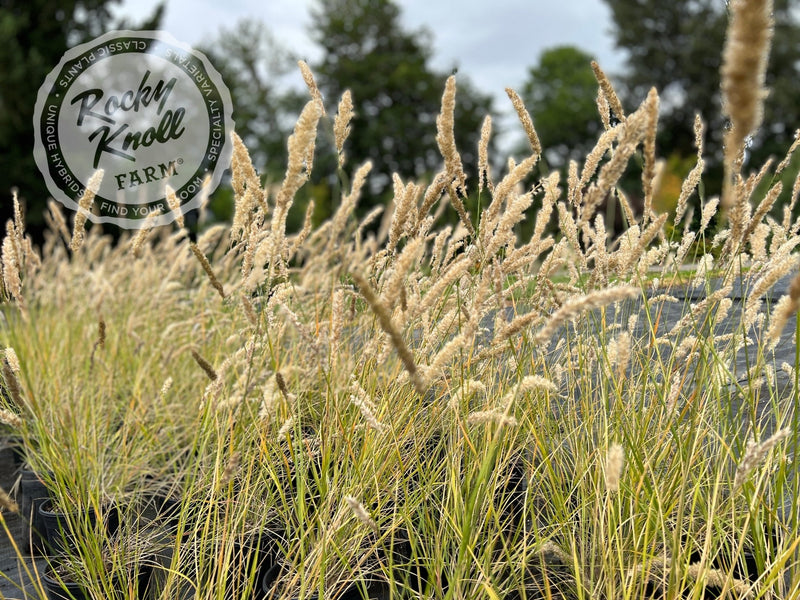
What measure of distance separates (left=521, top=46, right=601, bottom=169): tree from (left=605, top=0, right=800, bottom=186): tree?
231 centimetres

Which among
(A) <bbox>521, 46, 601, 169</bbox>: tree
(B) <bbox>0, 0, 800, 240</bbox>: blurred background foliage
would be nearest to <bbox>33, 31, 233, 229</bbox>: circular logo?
(B) <bbox>0, 0, 800, 240</bbox>: blurred background foliage

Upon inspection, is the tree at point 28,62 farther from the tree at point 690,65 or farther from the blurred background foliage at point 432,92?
the tree at point 690,65

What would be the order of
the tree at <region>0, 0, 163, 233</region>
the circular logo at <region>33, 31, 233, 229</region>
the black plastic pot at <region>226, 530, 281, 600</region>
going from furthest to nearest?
the tree at <region>0, 0, 163, 233</region>
the circular logo at <region>33, 31, 233, 229</region>
the black plastic pot at <region>226, 530, 281, 600</region>

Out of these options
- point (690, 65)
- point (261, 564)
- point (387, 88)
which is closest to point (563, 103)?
point (690, 65)

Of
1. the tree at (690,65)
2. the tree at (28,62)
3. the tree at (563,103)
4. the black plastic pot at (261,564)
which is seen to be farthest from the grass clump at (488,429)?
the tree at (563,103)

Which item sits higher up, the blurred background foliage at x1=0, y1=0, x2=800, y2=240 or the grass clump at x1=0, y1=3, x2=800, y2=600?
the blurred background foliage at x1=0, y1=0, x2=800, y2=240

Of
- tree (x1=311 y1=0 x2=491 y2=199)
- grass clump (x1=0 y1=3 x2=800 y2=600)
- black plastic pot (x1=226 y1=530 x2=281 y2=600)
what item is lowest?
black plastic pot (x1=226 y1=530 x2=281 y2=600)

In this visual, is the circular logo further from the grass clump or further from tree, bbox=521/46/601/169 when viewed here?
tree, bbox=521/46/601/169

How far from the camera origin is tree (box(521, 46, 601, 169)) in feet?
85.8

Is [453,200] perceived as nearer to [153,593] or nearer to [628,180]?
[153,593]

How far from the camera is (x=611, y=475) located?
0.83m

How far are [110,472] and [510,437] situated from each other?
1415 mm

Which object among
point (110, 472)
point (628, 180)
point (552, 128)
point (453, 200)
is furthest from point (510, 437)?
point (552, 128)

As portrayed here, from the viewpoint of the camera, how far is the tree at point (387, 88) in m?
22.9
